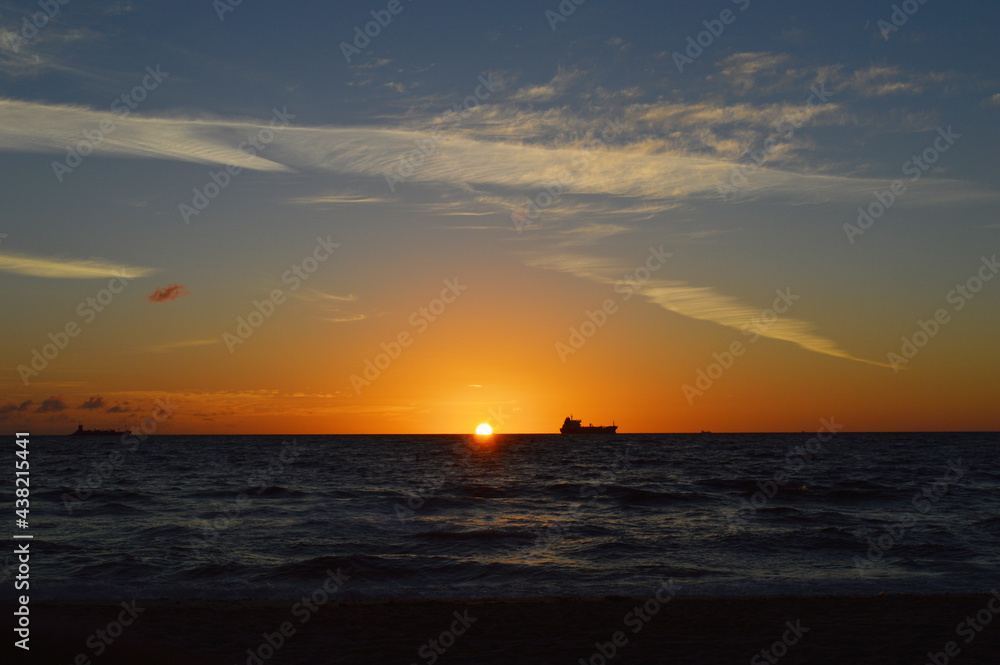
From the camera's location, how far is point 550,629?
13.8 metres

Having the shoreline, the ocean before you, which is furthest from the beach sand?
the ocean

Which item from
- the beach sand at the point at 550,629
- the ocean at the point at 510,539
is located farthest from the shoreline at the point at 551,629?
the ocean at the point at 510,539

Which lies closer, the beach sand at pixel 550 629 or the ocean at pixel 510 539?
the beach sand at pixel 550 629

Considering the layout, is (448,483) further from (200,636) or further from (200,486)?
(200,636)

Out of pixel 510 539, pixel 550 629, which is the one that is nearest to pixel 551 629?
pixel 550 629

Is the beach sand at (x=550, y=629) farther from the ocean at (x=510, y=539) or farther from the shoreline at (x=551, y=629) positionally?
the ocean at (x=510, y=539)

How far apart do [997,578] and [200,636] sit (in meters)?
21.9

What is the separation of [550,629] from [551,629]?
0.07 feet

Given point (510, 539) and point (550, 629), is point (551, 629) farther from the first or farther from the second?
point (510, 539)

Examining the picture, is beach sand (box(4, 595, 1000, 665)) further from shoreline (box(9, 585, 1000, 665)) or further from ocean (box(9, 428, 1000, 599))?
ocean (box(9, 428, 1000, 599))

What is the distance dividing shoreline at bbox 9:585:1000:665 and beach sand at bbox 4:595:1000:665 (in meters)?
0.02

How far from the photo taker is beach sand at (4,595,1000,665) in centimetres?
1198

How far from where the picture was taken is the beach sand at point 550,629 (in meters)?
12.0

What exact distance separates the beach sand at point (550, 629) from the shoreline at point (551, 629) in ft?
0.08
